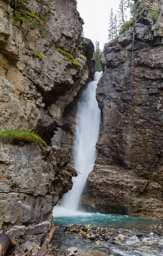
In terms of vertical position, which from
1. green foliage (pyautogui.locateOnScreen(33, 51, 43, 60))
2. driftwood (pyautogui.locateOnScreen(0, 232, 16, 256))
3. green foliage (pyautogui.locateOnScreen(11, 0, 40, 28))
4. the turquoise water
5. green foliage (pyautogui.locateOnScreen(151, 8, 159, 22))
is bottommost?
the turquoise water

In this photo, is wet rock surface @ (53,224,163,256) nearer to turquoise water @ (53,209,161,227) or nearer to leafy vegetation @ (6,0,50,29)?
turquoise water @ (53,209,161,227)

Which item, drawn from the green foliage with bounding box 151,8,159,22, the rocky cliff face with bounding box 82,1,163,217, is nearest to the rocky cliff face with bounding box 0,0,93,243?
the rocky cliff face with bounding box 82,1,163,217

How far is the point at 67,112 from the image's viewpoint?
27.5 meters

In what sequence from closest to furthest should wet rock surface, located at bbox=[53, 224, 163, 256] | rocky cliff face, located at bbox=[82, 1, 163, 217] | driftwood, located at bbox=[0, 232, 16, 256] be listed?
driftwood, located at bbox=[0, 232, 16, 256], wet rock surface, located at bbox=[53, 224, 163, 256], rocky cliff face, located at bbox=[82, 1, 163, 217]

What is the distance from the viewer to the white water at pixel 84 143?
2255 cm

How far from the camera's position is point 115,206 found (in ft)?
68.5

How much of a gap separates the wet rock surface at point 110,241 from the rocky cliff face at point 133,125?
30.1 feet

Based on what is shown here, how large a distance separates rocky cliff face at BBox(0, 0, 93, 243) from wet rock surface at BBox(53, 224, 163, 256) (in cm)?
187

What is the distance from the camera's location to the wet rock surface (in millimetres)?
8363

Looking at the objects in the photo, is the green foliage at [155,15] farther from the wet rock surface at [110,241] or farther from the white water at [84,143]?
the wet rock surface at [110,241]

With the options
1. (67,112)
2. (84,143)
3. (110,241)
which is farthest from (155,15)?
(110,241)

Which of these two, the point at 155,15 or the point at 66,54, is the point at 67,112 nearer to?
the point at 66,54

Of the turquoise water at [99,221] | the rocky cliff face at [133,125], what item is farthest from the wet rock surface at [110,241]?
the rocky cliff face at [133,125]

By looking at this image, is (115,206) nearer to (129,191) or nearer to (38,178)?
(129,191)
